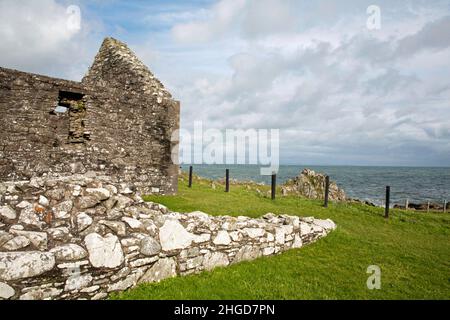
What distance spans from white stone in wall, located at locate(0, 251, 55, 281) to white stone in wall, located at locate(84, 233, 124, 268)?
64 cm

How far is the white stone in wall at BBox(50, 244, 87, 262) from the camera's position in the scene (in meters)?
5.07

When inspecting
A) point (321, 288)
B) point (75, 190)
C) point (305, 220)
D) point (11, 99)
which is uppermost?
point (11, 99)

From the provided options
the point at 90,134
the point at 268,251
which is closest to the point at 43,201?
the point at 268,251

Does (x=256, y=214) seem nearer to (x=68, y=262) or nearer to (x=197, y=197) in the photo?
(x=197, y=197)

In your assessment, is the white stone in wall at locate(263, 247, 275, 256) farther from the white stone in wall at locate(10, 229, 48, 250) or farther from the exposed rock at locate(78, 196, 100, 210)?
the white stone in wall at locate(10, 229, 48, 250)

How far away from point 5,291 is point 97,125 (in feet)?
33.9

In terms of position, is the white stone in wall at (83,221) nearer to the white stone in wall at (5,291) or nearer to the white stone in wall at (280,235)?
the white stone in wall at (5,291)

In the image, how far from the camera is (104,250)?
5.55 meters

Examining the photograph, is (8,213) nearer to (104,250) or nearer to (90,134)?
(104,250)

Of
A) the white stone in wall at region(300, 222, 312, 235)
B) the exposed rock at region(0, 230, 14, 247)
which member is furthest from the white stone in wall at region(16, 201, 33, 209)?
the white stone in wall at region(300, 222, 312, 235)

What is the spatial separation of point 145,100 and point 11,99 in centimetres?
556

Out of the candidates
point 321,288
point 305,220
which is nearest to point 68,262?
point 321,288
